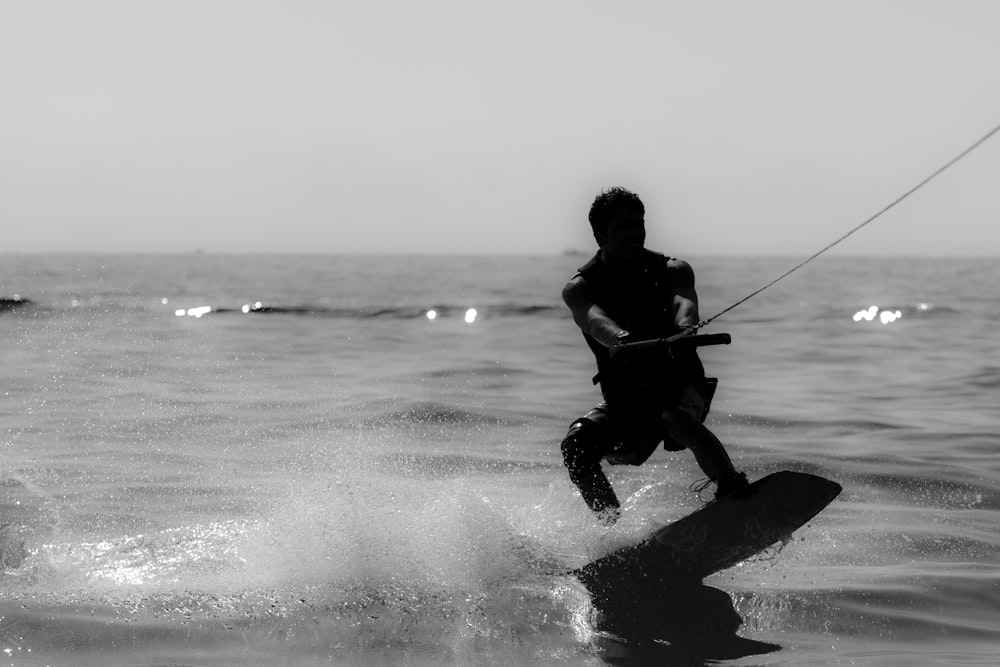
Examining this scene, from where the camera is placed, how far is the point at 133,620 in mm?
5930

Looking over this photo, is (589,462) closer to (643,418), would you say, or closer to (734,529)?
(643,418)

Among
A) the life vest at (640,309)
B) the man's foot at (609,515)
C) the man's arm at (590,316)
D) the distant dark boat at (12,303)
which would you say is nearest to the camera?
the man's arm at (590,316)

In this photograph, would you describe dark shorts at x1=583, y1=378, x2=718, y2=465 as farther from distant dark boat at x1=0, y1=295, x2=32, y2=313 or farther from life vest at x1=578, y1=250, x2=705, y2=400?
distant dark boat at x1=0, y1=295, x2=32, y2=313

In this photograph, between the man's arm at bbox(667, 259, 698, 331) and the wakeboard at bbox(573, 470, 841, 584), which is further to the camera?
the wakeboard at bbox(573, 470, 841, 584)

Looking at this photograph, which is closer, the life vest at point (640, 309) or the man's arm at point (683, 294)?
the man's arm at point (683, 294)

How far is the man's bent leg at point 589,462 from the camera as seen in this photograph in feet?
22.5

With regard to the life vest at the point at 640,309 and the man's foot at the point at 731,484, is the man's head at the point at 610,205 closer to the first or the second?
the life vest at the point at 640,309

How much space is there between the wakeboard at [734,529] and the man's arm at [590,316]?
1190mm

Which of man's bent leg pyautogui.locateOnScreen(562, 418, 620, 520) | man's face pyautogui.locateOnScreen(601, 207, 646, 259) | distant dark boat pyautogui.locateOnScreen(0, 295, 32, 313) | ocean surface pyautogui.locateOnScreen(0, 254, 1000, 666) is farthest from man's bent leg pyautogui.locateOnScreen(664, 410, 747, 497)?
distant dark boat pyautogui.locateOnScreen(0, 295, 32, 313)

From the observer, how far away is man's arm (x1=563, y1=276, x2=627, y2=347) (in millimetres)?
6419

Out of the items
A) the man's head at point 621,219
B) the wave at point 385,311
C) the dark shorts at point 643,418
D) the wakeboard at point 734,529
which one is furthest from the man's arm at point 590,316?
the wave at point 385,311

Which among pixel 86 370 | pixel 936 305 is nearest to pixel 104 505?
→ pixel 86 370

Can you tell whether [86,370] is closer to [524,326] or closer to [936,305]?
[524,326]

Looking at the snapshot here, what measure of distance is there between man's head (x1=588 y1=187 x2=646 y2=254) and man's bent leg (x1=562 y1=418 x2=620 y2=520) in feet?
3.43
